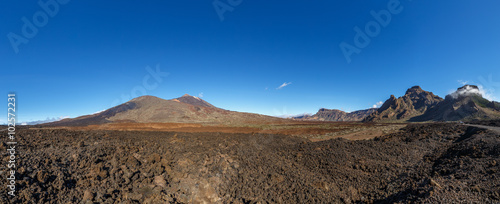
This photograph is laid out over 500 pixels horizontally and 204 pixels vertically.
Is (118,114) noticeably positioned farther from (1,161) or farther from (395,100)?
(395,100)

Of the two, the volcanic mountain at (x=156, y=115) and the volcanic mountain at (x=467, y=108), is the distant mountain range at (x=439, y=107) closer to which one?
the volcanic mountain at (x=467, y=108)

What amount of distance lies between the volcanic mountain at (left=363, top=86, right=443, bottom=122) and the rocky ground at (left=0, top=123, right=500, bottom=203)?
420ft

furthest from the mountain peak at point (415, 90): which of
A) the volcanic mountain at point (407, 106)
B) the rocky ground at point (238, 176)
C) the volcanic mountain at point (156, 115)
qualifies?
the rocky ground at point (238, 176)

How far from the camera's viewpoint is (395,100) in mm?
128750

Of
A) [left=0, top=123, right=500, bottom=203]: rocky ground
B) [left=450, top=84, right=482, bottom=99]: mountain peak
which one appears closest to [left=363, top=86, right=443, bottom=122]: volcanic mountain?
[left=450, top=84, right=482, bottom=99]: mountain peak

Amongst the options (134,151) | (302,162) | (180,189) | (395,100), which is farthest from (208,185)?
(395,100)

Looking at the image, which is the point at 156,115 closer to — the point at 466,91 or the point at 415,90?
the point at 466,91

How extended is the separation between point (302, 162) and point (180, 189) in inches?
294

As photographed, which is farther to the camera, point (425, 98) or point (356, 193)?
point (425, 98)

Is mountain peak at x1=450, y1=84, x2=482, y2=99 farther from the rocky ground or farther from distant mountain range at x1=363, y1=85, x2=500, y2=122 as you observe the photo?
the rocky ground

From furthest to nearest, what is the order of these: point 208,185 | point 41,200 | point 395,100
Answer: point 395,100 < point 208,185 < point 41,200

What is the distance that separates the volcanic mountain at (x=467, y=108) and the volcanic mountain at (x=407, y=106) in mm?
11987

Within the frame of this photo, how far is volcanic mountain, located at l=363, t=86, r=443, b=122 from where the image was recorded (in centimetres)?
11631

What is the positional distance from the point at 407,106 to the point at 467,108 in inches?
1921
